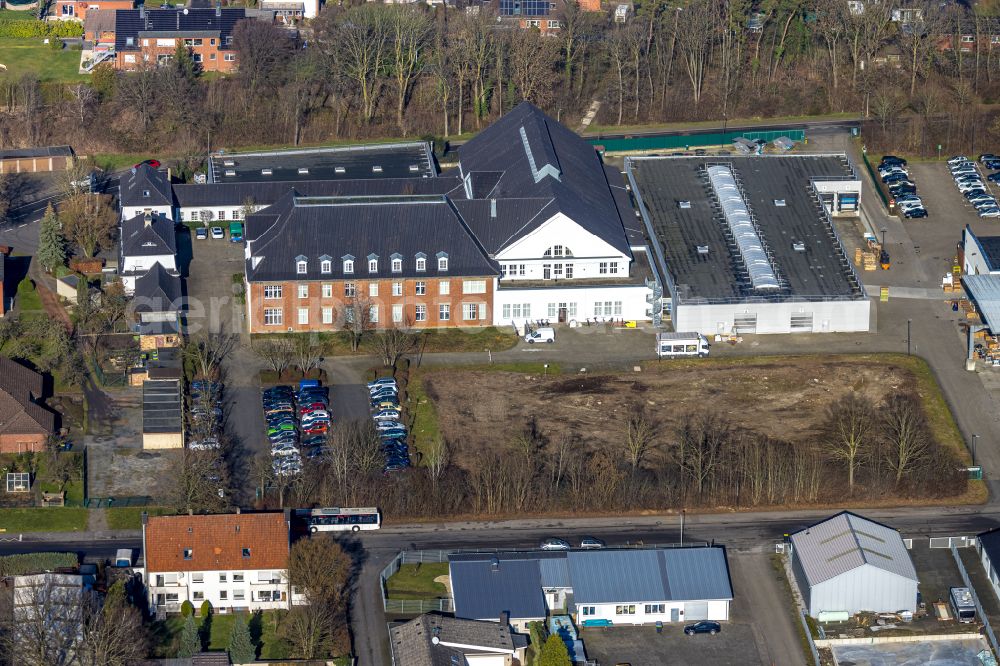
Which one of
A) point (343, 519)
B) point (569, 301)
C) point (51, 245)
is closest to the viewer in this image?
point (343, 519)

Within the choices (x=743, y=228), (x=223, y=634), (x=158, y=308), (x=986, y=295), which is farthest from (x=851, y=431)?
(x=158, y=308)

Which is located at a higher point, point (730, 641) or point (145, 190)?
point (145, 190)

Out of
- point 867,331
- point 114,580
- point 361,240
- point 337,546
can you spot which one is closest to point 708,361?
point 867,331

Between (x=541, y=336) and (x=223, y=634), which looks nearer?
(x=223, y=634)

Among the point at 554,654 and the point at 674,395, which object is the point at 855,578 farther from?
the point at 674,395

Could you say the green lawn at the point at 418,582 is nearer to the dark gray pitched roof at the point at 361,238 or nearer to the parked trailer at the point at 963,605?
the parked trailer at the point at 963,605

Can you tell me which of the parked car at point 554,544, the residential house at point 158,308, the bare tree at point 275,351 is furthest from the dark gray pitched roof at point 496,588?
the residential house at point 158,308

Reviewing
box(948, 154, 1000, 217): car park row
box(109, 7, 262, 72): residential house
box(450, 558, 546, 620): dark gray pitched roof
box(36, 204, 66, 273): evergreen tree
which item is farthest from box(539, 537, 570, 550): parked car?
box(109, 7, 262, 72): residential house
